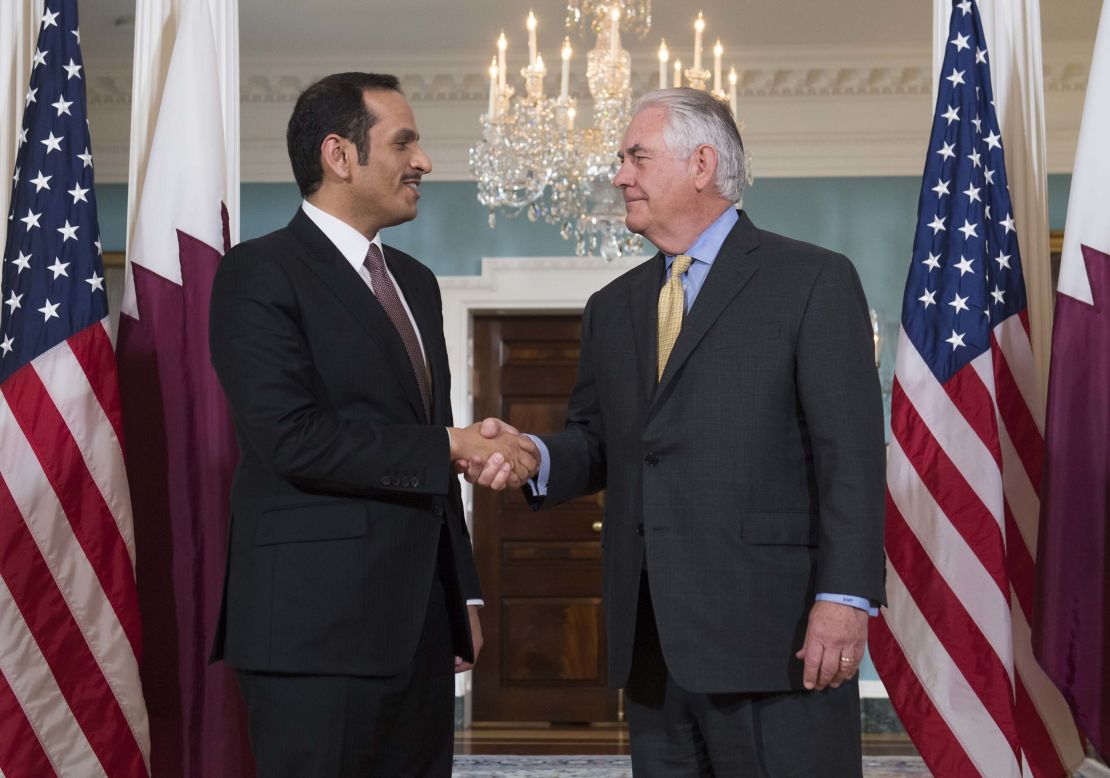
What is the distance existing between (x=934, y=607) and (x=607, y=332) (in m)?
1.18

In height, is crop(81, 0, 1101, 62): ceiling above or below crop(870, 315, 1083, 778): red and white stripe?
above

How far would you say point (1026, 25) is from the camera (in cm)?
306

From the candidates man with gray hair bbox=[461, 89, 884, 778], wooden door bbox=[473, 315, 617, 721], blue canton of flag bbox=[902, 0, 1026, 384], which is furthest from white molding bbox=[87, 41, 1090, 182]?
man with gray hair bbox=[461, 89, 884, 778]

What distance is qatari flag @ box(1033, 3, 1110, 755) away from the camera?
256 centimetres

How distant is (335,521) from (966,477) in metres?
1.62

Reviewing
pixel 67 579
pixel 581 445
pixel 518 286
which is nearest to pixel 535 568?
pixel 518 286

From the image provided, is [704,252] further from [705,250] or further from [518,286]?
[518,286]

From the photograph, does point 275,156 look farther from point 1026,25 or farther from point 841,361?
point 841,361

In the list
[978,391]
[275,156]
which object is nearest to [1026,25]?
[978,391]

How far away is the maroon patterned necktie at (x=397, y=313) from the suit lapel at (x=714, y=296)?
0.43m

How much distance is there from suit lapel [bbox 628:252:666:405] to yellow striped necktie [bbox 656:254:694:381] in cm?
1

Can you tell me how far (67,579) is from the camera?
2.70 meters

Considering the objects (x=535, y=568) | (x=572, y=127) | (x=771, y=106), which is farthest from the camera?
(x=535, y=568)

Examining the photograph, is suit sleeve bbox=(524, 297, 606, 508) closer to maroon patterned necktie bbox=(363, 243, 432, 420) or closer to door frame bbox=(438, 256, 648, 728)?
maroon patterned necktie bbox=(363, 243, 432, 420)
